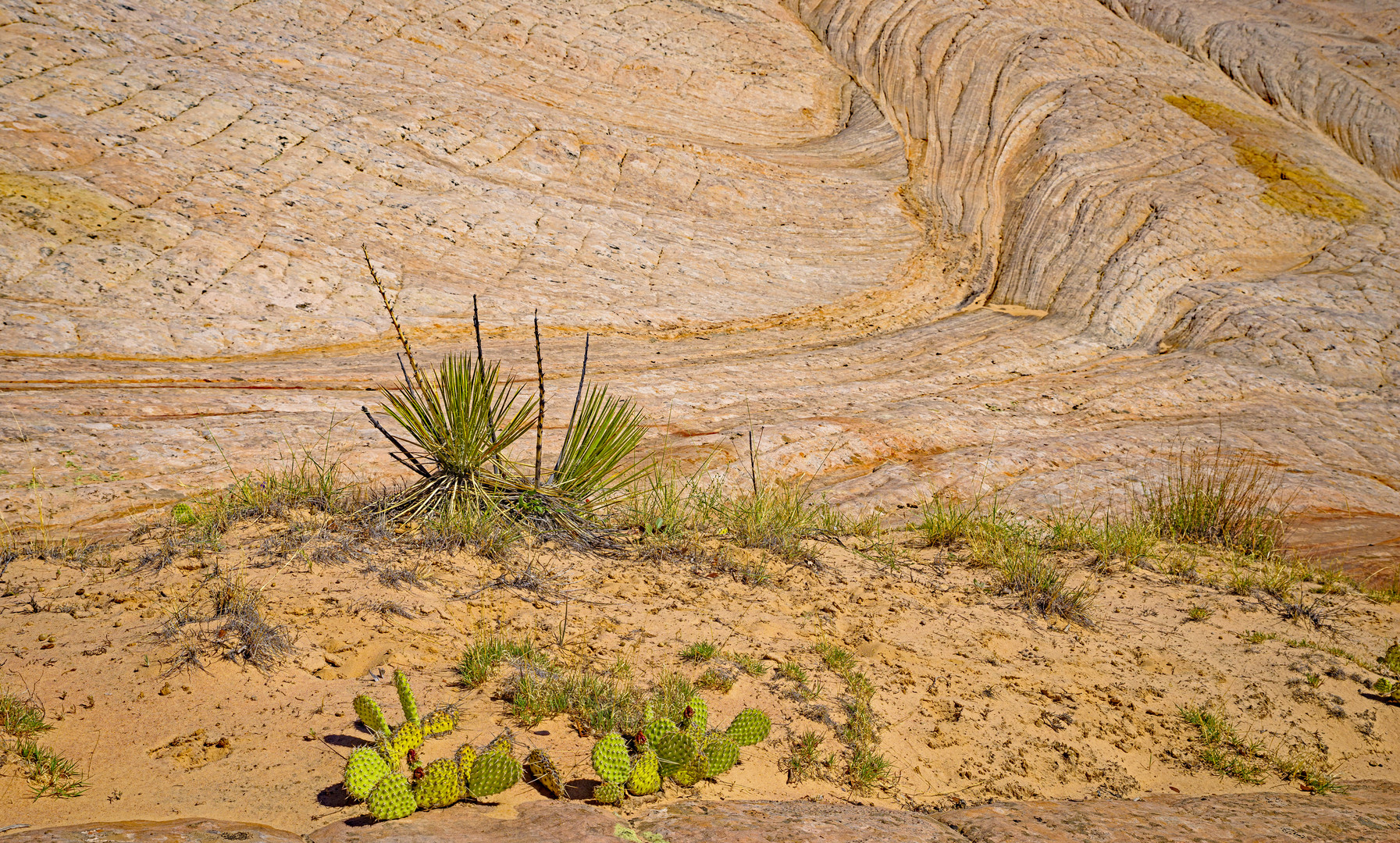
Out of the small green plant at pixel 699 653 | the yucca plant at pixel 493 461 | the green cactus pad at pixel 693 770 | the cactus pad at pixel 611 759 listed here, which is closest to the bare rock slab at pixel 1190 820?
the green cactus pad at pixel 693 770

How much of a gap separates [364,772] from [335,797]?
174 mm

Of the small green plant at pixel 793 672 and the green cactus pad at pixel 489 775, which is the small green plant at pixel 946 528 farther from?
the green cactus pad at pixel 489 775

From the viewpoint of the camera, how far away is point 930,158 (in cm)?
1526

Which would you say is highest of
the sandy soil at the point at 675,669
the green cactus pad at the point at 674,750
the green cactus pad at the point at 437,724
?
the green cactus pad at the point at 674,750

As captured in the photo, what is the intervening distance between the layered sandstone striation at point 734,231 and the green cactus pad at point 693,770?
362 centimetres

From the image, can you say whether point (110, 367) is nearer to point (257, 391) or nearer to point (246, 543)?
point (257, 391)

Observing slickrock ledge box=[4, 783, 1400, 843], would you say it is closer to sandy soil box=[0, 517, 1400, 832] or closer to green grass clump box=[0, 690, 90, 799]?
sandy soil box=[0, 517, 1400, 832]

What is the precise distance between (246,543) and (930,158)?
13805mm

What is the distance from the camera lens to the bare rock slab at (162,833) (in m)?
1.95

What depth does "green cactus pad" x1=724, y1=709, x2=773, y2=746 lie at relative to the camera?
9.57ft

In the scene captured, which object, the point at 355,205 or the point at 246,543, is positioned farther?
the point at 355,205

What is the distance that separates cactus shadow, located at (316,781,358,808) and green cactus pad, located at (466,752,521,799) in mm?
336

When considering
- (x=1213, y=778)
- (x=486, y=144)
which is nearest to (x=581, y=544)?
(x=1213, y=778)

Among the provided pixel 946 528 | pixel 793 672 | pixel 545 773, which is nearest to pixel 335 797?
pixel 545 773
